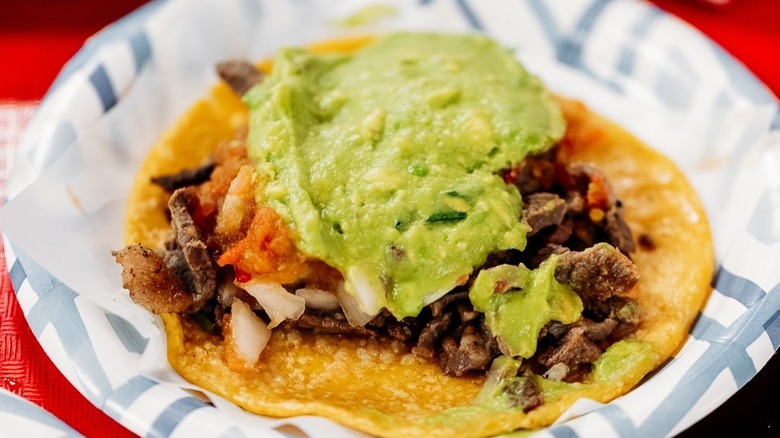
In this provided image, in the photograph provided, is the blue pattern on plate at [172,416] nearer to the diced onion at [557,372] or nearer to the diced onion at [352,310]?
the diced onion at [352,310]

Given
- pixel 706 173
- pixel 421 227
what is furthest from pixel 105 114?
pixel 706 173

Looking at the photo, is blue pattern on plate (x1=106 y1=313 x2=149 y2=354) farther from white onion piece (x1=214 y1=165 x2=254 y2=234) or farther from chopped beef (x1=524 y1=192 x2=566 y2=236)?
chopped beef (x1=524 y1=192 x2=566 y2=236)

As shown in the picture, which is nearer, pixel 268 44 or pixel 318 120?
pixel 318 120

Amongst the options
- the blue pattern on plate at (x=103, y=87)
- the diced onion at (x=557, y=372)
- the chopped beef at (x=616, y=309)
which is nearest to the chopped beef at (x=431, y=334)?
the diced onion at (x=557, y=372)

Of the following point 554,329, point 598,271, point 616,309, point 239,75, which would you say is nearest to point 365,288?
point 554,329

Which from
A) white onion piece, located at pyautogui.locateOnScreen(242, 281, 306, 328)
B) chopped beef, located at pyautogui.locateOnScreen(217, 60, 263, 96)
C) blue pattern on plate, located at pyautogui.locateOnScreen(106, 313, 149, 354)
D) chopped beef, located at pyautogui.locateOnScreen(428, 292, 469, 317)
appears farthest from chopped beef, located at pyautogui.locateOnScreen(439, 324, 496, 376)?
chopped beef, located at pyautogui.locateOnScreen(217, 60, 263, 96)

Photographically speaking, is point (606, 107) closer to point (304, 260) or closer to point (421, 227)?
point (421, 227)

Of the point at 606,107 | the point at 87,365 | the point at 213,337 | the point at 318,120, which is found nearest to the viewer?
the point at 87,365
